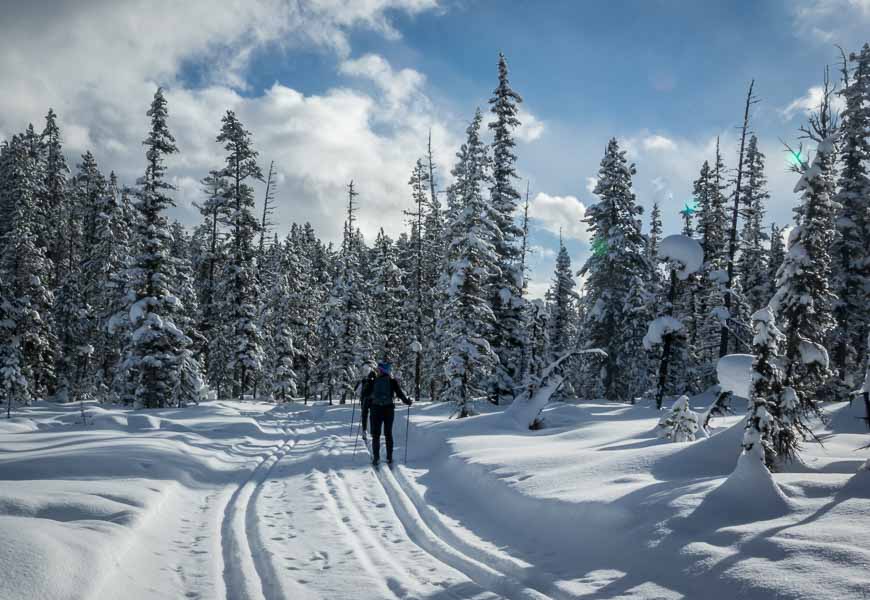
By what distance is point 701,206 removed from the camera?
35.6m

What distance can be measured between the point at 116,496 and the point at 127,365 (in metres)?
18.2

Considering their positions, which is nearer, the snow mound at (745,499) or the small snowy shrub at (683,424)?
the snow mound at (745,499)

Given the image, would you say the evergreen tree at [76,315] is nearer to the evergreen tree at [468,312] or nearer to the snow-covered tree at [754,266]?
the evergreen tree at [468,312]

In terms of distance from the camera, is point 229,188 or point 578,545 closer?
point 578,545

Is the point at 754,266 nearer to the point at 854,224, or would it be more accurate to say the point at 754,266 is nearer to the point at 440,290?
the point at 854,224

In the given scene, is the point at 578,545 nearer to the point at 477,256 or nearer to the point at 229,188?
the point at 477,256

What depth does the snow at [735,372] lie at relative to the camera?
37.9 ft

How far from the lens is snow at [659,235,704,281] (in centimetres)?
1923

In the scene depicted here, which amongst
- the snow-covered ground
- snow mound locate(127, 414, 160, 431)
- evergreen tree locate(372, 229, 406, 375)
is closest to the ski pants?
the snow-covered ground

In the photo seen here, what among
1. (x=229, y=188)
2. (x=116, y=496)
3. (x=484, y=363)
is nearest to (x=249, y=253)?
(x=229, y=188)

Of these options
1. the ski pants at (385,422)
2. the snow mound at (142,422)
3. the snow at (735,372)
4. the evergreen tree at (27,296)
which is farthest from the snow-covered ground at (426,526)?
the evergreen tree at (27,296)

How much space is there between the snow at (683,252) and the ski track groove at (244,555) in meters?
17.1

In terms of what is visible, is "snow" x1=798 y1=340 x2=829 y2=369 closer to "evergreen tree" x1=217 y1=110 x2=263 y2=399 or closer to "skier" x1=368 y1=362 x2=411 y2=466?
"skier" x1=368 y1=362 x2=411 y2=466

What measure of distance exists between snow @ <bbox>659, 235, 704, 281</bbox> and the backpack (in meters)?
13.3
